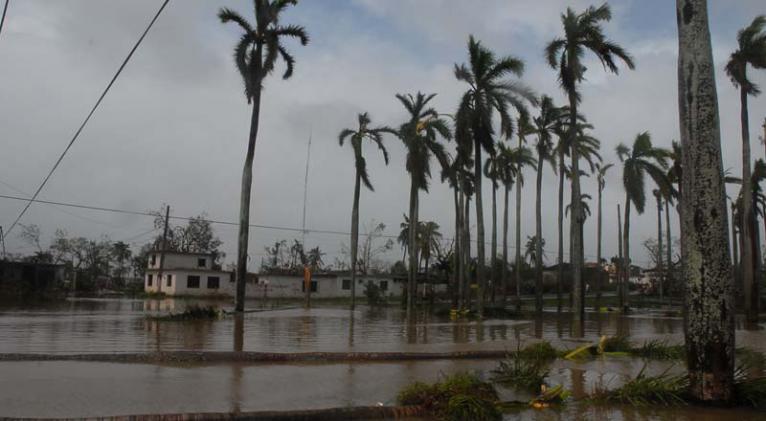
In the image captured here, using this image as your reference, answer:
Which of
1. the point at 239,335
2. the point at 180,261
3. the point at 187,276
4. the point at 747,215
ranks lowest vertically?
the point at 239,335

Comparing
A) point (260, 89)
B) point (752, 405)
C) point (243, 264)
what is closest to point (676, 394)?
point (752, 405)

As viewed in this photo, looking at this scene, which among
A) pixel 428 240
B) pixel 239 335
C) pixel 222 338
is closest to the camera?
pixel 222 338

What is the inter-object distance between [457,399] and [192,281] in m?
55.0

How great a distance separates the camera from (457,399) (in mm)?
6625

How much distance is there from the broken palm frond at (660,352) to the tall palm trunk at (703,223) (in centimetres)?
456

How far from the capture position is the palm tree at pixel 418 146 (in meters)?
35.6

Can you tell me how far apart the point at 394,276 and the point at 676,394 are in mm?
58529

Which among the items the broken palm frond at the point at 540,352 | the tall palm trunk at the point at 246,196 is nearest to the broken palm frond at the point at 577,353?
the broken palm frond at the point at 540,352

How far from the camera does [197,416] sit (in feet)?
20.1

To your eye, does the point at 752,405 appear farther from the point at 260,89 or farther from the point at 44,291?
the point at 44,291

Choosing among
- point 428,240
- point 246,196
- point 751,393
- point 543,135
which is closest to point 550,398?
point 751,393

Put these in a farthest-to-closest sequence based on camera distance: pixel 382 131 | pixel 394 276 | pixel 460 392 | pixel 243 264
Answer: pixel 394 276
pixel 382 131
pixel 243 264
pixel 460 392

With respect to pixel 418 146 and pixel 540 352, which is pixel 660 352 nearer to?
pixel 540 352

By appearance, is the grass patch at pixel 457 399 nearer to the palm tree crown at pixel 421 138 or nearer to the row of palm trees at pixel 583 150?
the row of palm trees at pixel 583 150
